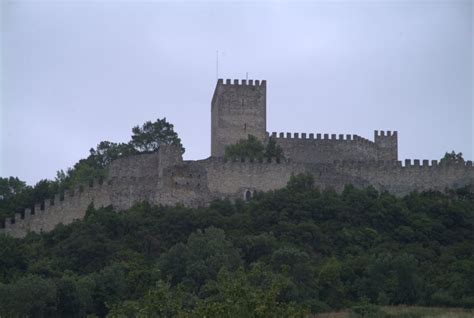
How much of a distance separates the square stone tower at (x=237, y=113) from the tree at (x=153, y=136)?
8.81ft

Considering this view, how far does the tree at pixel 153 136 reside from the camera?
61.8 metres

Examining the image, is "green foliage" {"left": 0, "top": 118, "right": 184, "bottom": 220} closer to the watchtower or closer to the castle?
the castle

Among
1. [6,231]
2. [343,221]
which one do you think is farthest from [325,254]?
[6,231]

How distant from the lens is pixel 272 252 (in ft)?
152

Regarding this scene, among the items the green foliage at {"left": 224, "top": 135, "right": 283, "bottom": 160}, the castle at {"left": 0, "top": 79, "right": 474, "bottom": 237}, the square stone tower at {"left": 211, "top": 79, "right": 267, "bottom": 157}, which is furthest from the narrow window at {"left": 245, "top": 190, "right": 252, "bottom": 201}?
the square stone tower at {"left": 211, "top": 79, "right": 267, "bottom": 157}

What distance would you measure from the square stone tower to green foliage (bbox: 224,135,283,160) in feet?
7.31

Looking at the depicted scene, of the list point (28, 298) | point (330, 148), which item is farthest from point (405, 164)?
point (28, 298)

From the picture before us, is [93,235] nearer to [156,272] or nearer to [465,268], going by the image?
[156,272]

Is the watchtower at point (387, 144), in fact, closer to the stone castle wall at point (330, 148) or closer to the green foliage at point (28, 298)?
the stone castle wall at point (330, 148)

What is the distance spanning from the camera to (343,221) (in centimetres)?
5059

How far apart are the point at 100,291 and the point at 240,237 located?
737 centimetres

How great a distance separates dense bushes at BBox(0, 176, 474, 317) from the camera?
41875 millimetres

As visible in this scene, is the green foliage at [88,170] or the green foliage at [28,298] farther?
the green foliage at [88,170]

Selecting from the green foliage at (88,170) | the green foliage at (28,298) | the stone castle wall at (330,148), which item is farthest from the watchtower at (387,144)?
the green foliage at (28,298)
